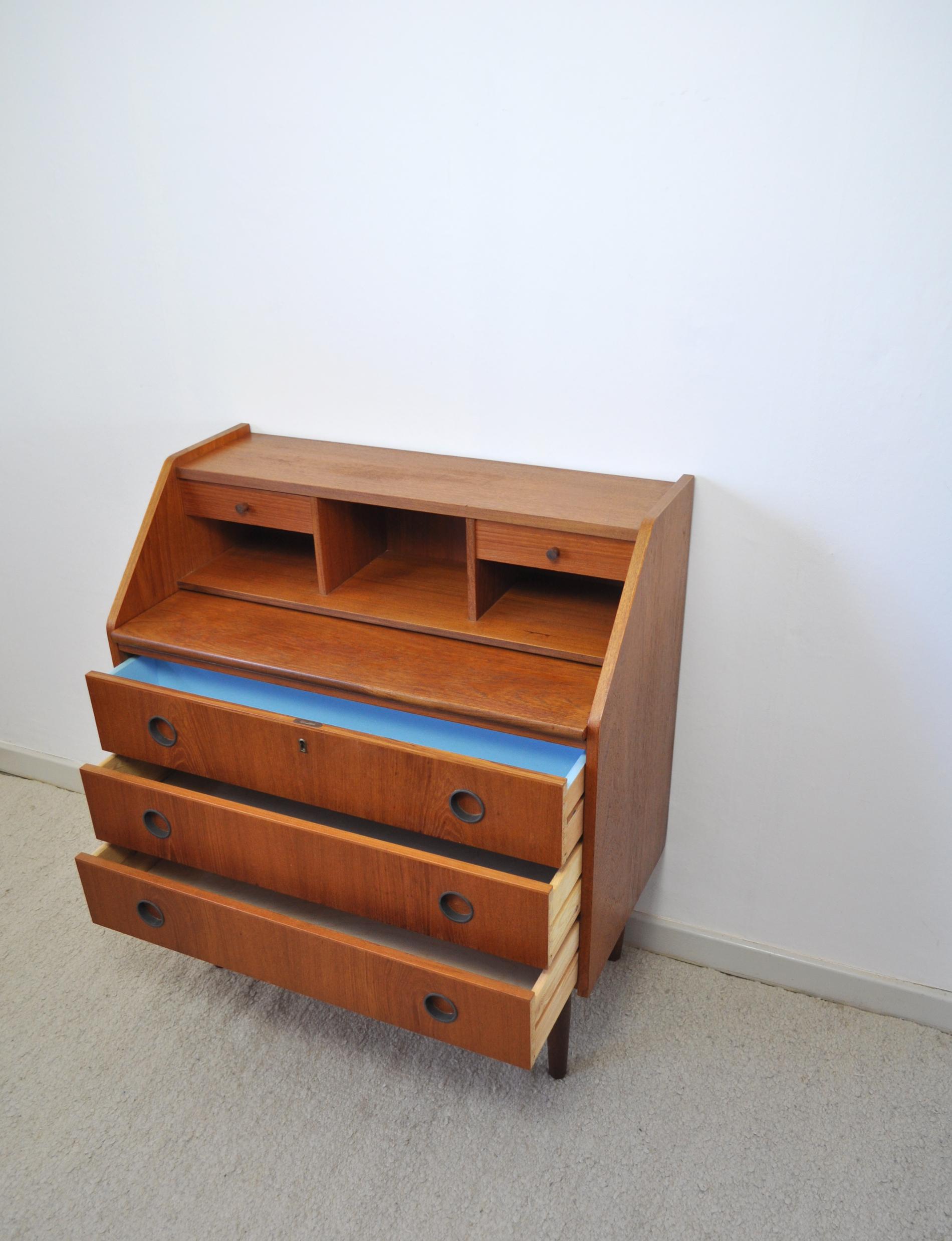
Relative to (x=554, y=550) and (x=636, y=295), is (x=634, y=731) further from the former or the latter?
(x=636, y=295)

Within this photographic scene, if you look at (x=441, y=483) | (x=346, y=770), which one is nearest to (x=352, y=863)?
(x=346, y=770)

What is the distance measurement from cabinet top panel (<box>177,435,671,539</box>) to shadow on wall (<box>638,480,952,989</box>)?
0.59 ft

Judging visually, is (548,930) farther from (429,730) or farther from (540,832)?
(429,730)

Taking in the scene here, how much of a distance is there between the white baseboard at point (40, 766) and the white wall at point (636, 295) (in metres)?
0.84

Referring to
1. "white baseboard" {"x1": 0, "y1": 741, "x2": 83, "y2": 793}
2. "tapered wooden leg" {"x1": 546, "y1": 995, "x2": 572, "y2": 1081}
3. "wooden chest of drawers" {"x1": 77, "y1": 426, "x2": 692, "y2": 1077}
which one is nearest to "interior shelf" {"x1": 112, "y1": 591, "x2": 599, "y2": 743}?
"wooden chest of drawers" {"x1": 77, "y1": 426, "x2": 692, "y2": 1077}

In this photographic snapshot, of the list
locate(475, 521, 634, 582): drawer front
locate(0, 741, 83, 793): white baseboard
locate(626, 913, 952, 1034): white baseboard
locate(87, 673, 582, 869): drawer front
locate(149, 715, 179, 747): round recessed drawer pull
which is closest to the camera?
locate(87, 673, 582, 869): drawer front

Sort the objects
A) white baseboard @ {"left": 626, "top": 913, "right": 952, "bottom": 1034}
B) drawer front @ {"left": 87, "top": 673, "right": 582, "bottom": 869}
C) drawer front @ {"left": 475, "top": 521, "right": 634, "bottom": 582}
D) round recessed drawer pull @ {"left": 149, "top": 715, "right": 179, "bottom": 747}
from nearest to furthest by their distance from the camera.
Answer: drawer front @ {"left": 87, "top": 673, "right": 582, "bottom": 869} → drawer front @ {"left": 475, "top": 521, "right": 634, "bottom": 582} → round recessed drawer pull @ {"left": 149, "top": 715, "right": 179, "bottom": 747} → white baseboard @ {"left": 626, "top": 913, "right": 952, "bottom": 1034}

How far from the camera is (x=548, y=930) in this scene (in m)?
1.23

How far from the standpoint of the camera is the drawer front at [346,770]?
48.2 inches

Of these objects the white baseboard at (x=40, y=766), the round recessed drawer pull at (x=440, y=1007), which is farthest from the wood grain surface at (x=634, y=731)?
the white baseboard at (x=40, y=766)

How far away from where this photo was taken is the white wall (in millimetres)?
1264

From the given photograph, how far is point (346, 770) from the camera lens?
1.33 m

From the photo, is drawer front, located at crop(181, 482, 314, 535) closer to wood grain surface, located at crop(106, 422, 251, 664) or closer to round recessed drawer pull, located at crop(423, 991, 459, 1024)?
wood grain surface, located at crop(106, 422, 251, 664)

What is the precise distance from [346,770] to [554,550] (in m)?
0.42
